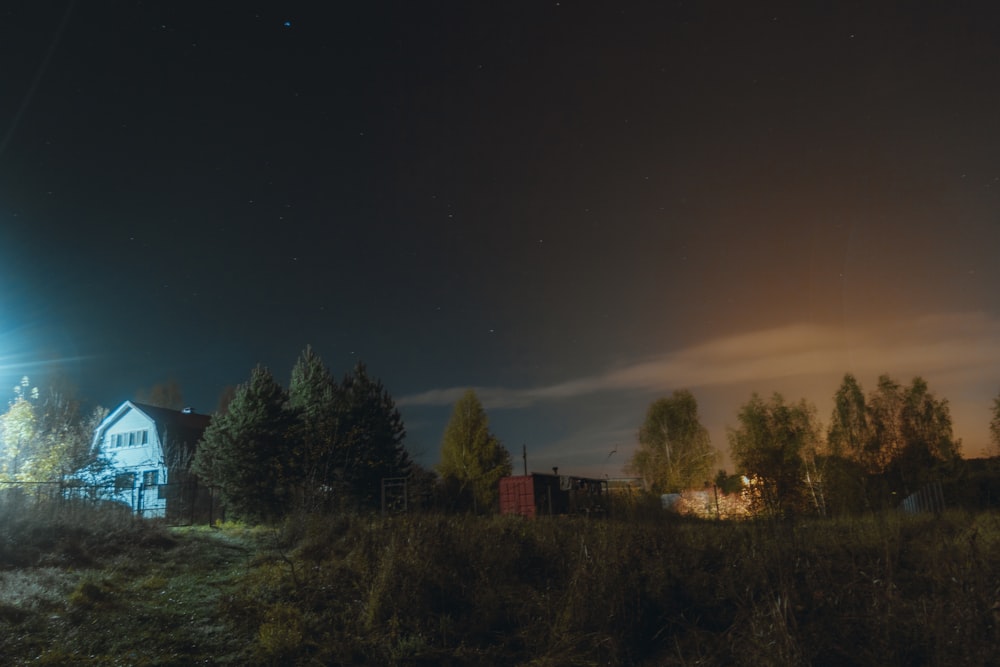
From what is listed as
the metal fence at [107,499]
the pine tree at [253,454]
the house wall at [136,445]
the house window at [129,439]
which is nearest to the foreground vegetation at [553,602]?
the metal fence at [107,499]

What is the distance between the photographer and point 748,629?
5742 mm

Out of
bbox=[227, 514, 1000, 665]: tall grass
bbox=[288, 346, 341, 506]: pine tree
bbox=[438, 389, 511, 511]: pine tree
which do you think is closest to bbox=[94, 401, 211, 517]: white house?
bbox=[288, 346, 341, 506]: pine tree

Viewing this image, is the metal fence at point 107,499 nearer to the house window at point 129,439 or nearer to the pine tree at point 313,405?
the pine tree at point 313,405

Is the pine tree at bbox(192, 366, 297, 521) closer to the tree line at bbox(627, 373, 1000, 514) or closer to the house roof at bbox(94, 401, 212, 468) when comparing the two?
the house roof at bbox(94, 401, 212, 468)

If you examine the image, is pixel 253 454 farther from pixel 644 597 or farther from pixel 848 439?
pixel 848 439

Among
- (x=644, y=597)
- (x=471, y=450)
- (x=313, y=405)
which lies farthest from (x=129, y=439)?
(x=644, y=597)

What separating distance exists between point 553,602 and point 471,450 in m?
29.6

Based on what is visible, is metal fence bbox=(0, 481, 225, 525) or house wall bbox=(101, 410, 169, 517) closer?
metal fence bbox=(0, 481, 225, 525)

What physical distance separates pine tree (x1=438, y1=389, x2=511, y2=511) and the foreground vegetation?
25424mm

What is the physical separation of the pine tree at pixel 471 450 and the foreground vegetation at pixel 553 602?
1001 inches

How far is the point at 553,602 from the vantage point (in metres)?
7.01

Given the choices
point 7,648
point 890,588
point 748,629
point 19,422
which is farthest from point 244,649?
point 19,422

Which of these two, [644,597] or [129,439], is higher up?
[129,439]

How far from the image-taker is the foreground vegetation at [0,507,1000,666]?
5.35m
